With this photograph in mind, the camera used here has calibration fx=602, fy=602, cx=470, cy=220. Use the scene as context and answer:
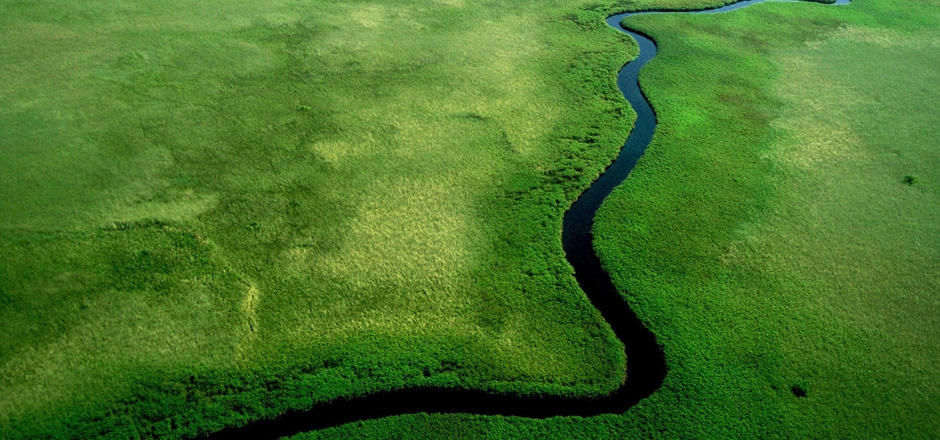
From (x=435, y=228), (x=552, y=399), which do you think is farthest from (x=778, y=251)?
(x=435, y=228)

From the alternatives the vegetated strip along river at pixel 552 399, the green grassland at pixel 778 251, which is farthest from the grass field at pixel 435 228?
the vegetated strip along river at pixel 552 399

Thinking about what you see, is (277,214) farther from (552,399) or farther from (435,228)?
(552,399)

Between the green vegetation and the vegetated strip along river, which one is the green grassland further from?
the green vegetation

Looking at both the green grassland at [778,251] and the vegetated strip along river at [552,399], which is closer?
the vegetated strip along river at [552,399]

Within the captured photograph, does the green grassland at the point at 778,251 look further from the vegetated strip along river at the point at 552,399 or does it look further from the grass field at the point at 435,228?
the vegetated strip along river at the point at 552,399

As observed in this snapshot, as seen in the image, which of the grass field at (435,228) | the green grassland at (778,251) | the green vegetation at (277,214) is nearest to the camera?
the green grassland at (778,251)

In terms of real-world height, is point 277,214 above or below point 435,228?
above
